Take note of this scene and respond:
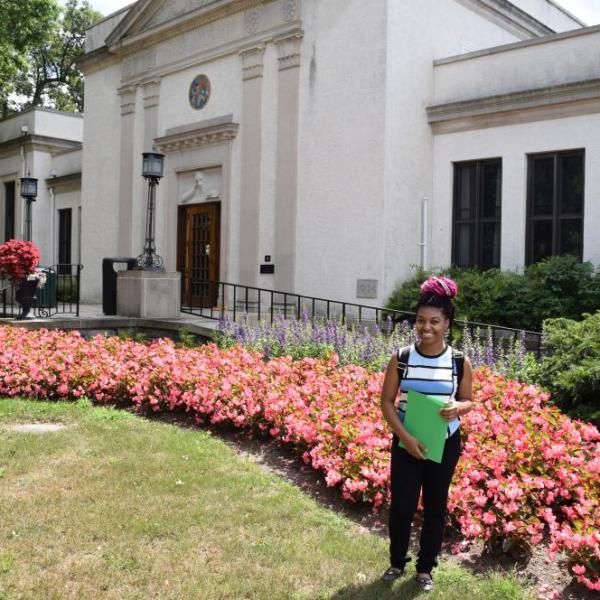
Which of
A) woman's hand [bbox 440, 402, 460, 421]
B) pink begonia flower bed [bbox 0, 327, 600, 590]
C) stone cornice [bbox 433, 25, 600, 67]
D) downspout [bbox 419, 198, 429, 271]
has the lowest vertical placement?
pink begonia flower bed [bbox 0, 327, 600, 590]

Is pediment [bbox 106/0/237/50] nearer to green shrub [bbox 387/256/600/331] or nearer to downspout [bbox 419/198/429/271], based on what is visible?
downspout [bbox 419/198/429/271]

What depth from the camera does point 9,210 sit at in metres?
27.4

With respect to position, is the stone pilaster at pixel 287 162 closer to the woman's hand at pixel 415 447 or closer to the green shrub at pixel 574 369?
the green shrub at pixel 574 369

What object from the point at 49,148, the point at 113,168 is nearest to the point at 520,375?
the point at 113,168

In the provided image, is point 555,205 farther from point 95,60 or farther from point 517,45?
point 95,60

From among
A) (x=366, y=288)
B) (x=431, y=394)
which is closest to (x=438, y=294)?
(x=431, y=394)

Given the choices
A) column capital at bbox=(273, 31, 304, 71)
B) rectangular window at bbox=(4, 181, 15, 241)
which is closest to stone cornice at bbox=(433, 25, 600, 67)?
column capital at bbox=(273, 31, 304, 71)

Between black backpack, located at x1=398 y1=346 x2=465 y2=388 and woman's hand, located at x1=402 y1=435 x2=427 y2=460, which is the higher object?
black backpack, located at x1=398 y1=346 x2=465 y2=388

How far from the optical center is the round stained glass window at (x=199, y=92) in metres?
17.0

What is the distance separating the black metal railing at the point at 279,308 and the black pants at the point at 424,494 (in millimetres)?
7273

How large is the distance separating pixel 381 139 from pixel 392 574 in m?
10.7

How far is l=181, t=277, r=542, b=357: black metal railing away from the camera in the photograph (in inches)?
465

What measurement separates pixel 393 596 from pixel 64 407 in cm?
530

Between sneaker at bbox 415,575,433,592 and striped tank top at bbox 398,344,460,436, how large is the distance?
817 mm
